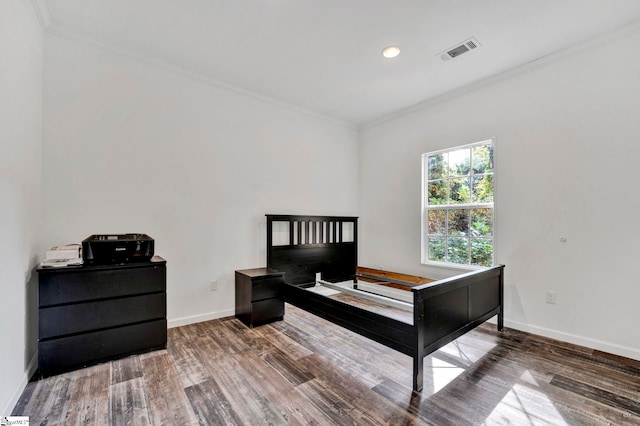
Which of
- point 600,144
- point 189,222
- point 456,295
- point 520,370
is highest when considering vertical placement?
point 600,144

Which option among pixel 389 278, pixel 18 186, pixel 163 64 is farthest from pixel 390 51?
pixel 18 186

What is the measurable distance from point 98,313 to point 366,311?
82.8 inches

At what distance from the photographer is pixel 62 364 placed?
2164 mm

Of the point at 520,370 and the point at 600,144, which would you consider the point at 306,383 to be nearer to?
the point at 520,370

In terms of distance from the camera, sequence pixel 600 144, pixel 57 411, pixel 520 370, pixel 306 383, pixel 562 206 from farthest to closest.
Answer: pixel 562 206
pixel 600 144
pixel 520 370
pixel 306 383
pixel 57 411

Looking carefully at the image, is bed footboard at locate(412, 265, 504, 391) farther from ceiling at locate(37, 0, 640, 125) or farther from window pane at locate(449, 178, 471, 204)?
ceiling at locate(37, 0, 640, 125)

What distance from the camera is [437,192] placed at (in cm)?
396

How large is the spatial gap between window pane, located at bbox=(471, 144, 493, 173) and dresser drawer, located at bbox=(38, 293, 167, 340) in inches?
143

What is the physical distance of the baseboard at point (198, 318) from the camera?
3111mm

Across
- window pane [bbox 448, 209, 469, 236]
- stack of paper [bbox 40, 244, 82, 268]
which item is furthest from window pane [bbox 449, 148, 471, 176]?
stack of paper [bbox 40, 244, 82, 268]

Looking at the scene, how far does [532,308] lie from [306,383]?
246cm

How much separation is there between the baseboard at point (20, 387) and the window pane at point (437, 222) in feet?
13.5

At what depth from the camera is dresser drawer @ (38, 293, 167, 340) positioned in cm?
213

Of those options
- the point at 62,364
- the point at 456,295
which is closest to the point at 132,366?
the point at 62,364
